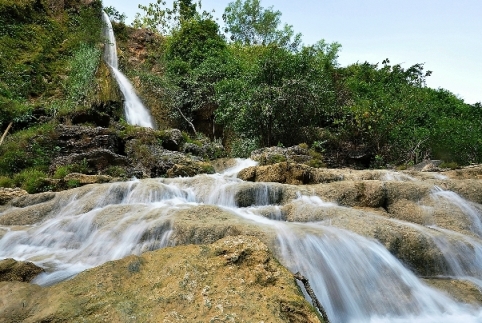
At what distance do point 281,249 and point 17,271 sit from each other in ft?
9.35

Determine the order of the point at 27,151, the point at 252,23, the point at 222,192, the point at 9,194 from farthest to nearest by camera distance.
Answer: the point at 252,23 → the point at 27,151 → the point at 9,194 → the point at 222,192

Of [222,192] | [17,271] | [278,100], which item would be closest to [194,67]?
[278,100]

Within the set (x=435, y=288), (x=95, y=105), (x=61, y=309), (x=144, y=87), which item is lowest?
(x=435, y=288)

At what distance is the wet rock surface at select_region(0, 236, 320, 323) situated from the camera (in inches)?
81.2

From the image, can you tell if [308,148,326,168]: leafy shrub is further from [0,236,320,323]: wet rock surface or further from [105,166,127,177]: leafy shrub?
[0,236,320,323]: wet rock surface

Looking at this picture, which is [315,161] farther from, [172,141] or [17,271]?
[17,271]

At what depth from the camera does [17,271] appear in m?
3.52

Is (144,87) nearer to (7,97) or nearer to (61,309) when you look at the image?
(7,97)

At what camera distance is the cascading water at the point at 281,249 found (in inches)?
142

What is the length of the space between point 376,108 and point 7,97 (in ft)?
53.0

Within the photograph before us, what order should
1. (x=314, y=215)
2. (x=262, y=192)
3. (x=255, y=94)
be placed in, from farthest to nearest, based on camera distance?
(x=255, y=94), (x=262, y=192), (x=314, y=215)

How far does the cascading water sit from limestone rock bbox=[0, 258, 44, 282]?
0.12 meters

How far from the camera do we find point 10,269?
3422mm

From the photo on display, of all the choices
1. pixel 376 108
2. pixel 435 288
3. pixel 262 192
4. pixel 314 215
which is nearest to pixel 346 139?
pixel 376 108
